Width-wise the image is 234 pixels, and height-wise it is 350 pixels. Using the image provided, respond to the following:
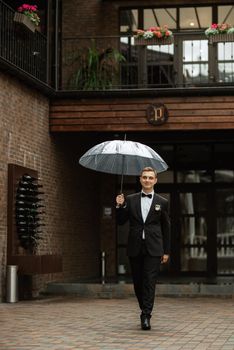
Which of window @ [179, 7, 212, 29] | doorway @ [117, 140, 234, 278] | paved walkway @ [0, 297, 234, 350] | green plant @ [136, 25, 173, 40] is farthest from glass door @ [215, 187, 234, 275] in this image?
paved walkway @ [0, 297, 234, 350]

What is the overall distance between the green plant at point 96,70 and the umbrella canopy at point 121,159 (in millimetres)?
6639

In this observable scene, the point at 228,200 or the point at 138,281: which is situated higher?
the point at 228,200

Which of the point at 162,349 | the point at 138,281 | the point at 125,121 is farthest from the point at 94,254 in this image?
the point at 162,349

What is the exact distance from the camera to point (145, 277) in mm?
8430

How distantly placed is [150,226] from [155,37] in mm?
7421

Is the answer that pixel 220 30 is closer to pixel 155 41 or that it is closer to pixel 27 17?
pixel 155 41

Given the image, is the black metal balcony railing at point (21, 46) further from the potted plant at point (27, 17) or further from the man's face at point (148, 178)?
the man's face at point (148, 178)

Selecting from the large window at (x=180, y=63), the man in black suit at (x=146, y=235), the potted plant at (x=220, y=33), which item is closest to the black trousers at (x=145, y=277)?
the man in black suit at (x=146, y=235)

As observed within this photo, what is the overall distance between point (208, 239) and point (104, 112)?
509cm

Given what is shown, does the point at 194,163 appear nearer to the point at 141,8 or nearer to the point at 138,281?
the point at 141,8

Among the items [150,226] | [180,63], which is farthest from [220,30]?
[150,226]

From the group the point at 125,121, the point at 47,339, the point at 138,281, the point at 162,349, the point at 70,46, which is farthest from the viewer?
the point at 70,46

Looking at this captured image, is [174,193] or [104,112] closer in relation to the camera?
[104,112]

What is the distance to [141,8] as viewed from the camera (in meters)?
18.2
